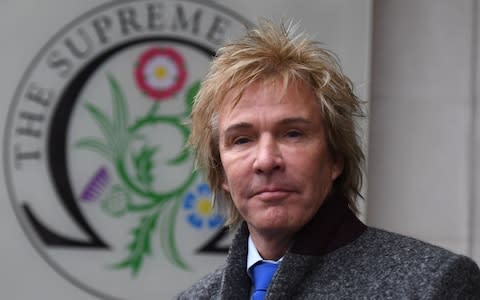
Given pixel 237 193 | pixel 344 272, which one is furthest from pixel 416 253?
pixel 237 193

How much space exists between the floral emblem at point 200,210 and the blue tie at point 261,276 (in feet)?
7.38

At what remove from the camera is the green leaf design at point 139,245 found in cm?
446

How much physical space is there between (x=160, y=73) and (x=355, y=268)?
254cm

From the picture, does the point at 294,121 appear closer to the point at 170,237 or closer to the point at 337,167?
the point at 337,167

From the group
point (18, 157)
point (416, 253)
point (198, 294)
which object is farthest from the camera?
point (18, 157)

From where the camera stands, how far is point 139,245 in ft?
14.7

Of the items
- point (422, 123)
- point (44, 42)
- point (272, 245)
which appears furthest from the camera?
point (422, 123)

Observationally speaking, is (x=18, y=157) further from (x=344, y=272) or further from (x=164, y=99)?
(x=344, y=272)

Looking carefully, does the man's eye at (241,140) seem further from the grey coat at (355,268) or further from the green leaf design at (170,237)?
the green leaf design at (170,237)

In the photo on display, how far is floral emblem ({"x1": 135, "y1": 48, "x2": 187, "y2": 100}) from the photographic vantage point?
14.8 ft

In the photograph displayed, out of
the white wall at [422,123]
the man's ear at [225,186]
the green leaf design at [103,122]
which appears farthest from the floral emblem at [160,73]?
the man's ear at [225,186]

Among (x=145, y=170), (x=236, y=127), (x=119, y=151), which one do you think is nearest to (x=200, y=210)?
(x=145, y=170)

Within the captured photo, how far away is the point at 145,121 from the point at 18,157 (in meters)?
0.56

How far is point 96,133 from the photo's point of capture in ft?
14.7
